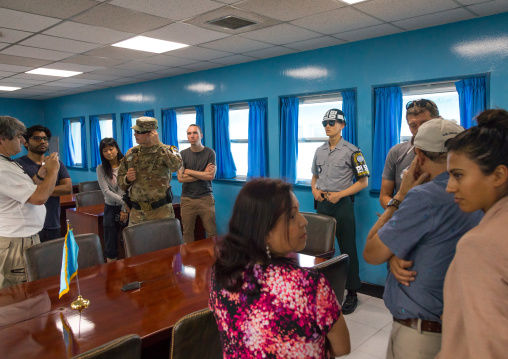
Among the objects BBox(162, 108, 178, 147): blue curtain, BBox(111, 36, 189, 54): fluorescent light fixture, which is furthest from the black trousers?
BBox(162, 108, 178, 147): blue curtain

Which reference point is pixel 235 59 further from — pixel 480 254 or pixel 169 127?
pixel 480 254

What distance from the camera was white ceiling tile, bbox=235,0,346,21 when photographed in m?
3.05

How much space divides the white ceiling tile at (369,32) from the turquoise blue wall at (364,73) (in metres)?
0.09

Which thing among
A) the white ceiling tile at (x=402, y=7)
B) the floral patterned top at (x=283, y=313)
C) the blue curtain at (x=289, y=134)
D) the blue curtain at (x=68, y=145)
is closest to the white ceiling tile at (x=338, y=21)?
the white ceiling tile at (x=402, y=7)

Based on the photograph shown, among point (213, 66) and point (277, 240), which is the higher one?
point (213, 66)

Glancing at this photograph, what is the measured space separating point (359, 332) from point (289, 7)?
269 cm

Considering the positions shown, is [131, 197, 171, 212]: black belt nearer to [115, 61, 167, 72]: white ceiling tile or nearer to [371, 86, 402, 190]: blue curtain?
[371, 86, 402, 190]: blue curtain

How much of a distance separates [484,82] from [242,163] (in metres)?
3.36

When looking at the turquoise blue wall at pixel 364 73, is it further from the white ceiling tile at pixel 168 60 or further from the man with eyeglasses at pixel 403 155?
the man with eyeglasses at pixel 403 155

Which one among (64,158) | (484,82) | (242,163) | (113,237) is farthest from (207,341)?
(64,158)

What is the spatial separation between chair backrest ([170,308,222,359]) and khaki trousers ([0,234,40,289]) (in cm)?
173

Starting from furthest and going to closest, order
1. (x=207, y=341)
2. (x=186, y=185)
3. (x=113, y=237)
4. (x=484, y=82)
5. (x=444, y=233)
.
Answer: (x=186, y=185) < (x=113, y=237) < (x=484, y=82) < (x=207, y=341) < (x=444, y=233)

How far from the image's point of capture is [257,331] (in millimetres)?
1063

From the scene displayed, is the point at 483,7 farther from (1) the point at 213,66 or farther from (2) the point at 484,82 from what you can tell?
(1) the point at 213,66
